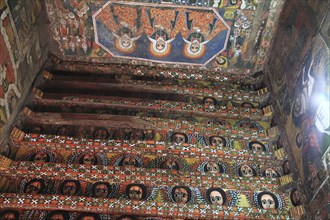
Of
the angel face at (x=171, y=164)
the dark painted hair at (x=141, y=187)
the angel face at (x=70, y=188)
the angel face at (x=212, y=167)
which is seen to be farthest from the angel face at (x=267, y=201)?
the angel face at (x=70, y=188)

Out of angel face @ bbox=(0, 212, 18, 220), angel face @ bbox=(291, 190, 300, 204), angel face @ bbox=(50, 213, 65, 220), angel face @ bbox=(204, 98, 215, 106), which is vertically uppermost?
angel face @ bbox=(204, 98, 215, 106)

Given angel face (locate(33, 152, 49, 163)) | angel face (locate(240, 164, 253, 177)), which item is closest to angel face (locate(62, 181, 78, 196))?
angel face (locate(33, 152, 49, 163))

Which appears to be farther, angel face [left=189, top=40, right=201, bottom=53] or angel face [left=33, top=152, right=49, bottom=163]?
angel face [left=189, top=40, right=201, bottom=53]

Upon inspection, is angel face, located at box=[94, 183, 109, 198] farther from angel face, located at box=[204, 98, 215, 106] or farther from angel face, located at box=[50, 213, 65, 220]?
angel face, located at box=[204, 98, 215, 106]

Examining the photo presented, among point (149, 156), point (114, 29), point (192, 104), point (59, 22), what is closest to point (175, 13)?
point (114, 29)

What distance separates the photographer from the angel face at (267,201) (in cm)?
499

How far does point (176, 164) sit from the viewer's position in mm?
5395

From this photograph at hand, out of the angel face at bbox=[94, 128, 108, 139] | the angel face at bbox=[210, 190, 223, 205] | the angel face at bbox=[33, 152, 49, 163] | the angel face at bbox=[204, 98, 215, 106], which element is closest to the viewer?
the angel face at bbox=[210, 190, 223, 205]

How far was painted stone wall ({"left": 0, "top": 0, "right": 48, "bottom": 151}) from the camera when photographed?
514cm

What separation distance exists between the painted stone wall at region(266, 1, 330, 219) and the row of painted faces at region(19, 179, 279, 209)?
732 mm

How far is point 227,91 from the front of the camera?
6.57 meters

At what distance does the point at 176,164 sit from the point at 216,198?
78cm

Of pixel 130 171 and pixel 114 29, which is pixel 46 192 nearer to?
pixel 130 171

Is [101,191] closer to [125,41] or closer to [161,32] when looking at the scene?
[125,41]
